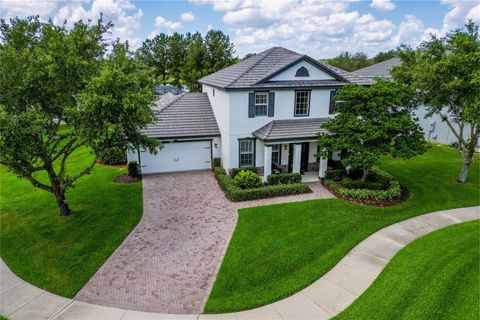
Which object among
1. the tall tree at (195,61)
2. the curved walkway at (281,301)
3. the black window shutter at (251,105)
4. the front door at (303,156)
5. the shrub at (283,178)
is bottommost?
the curved walkway at (281,301)

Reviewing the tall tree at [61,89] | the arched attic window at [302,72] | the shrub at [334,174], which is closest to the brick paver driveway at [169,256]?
the tall tree at [61,89]

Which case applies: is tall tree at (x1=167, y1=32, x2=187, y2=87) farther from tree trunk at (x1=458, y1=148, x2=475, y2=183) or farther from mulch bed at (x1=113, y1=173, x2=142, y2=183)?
tree trunk at (x1=458, y1=148, x2=475, y2=183)

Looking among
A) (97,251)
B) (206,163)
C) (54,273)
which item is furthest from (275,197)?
(54,273)

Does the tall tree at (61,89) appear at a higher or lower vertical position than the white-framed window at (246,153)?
higher

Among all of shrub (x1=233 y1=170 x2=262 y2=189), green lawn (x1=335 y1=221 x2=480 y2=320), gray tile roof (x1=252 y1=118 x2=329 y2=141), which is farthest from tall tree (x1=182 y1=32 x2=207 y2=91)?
green lawn (x1=335 y1=221 x2=480 y2=320)

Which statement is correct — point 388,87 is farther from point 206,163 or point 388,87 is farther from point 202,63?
point 202,63

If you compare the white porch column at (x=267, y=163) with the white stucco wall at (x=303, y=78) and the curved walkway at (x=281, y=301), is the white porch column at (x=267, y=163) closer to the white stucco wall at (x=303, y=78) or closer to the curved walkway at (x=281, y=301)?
the white stucco wall at (x=303, y=78)
